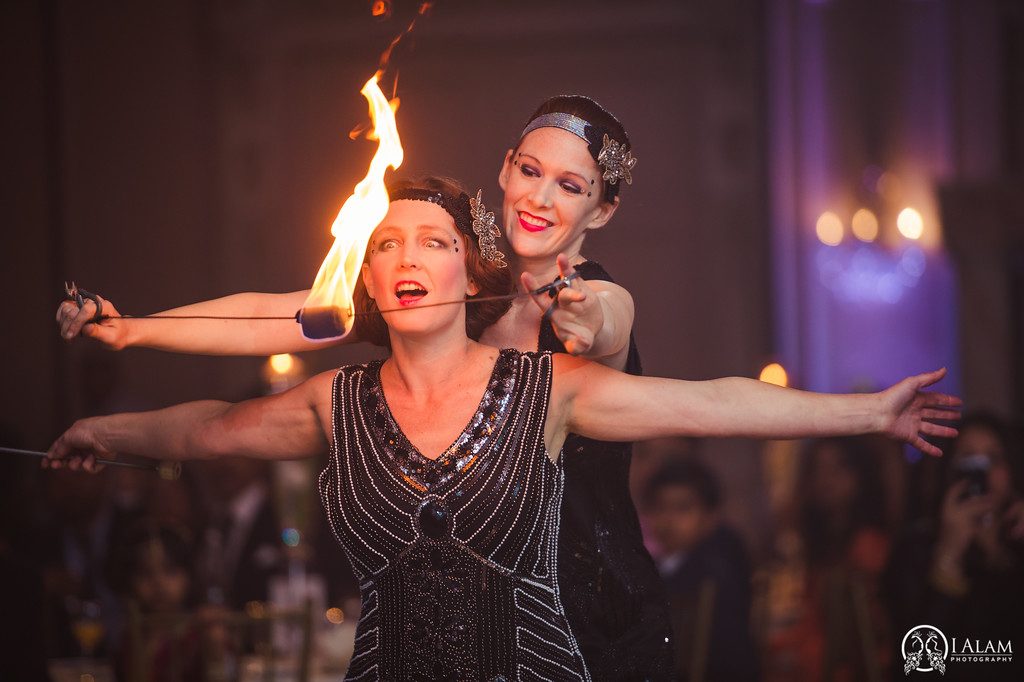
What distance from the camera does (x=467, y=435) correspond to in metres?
2.72

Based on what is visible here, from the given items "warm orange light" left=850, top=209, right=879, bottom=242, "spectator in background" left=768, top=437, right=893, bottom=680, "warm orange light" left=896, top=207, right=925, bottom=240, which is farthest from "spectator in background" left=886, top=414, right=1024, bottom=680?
"warm orange light" left=850, top=209, right=879, bottom=242

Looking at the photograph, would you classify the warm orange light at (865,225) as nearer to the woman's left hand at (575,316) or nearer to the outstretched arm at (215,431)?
the outstretched arm at (215,431)

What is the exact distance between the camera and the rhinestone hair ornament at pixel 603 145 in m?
3.00

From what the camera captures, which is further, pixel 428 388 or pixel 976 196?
pixel 976 196

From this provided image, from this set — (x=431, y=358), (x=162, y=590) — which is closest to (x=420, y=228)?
(x=431, y=358)

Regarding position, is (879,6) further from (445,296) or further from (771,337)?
(445,296)

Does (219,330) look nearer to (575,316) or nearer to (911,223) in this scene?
(575,316)

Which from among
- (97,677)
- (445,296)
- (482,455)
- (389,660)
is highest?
(445,296)

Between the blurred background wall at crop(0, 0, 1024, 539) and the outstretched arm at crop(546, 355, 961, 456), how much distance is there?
6009mm

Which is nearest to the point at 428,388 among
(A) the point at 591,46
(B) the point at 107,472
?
(B) the point at 107,472

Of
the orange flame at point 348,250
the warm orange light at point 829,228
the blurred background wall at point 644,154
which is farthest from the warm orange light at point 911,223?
the orange flame at point 348,250

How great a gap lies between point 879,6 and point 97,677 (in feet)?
22.2

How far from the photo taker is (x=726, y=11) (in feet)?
30.1

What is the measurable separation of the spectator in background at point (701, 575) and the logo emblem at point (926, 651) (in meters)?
0.87
